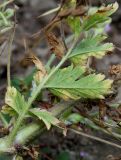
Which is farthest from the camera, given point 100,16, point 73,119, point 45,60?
point 45,60

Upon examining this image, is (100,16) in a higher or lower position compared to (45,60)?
higher

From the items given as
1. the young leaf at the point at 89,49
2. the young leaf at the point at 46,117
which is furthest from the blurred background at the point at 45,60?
the young leaf at the point at 46,117

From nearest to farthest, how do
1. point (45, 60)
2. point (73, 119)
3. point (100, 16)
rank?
point (100, 16)
point (73, 119)
point (45, 60)

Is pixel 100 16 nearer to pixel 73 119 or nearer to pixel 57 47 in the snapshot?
pixel 57 47

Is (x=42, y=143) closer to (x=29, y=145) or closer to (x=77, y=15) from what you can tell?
(x=29, y=145)

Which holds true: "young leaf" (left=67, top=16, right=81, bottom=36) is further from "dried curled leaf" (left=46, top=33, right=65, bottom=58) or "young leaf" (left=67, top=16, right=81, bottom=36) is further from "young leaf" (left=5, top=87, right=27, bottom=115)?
"young leaf" (left=5, top=87, right=27, bottom=115)

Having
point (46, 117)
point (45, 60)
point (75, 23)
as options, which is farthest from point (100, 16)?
point (45, 60)

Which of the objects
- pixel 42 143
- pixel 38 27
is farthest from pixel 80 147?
pixel 38 27
